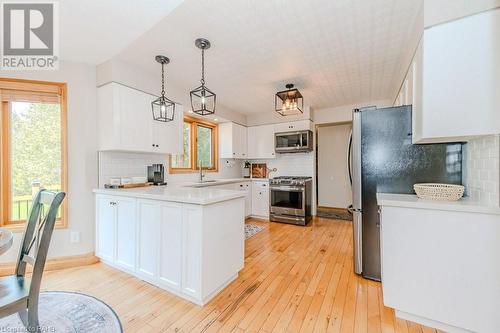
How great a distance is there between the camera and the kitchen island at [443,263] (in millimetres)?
1398

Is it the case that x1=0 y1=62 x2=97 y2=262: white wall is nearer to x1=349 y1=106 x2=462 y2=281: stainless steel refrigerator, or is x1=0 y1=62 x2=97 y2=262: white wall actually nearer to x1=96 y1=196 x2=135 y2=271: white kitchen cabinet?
x1=96 y1=196 x2=135 y2=271: white kitchen cabinet

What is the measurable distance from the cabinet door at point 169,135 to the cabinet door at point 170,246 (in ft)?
4.44

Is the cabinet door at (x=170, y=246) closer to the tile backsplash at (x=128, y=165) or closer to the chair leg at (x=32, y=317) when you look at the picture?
the chair leg at (x=32, y=317)

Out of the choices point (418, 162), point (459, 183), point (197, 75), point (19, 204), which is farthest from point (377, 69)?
point (19, 204)

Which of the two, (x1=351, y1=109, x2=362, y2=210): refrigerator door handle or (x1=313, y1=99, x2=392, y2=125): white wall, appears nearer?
(x1=351, y1=109, x2=362, y2=210): refrigerator door handle

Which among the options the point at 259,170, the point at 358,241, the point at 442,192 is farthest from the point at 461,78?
the point at 259,170

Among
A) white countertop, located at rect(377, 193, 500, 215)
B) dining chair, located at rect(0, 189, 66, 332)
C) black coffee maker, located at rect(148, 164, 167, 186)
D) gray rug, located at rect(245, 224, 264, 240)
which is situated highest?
black coffee maker, located at rect(148, 164, 167, 186)

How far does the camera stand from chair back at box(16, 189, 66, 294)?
120cm

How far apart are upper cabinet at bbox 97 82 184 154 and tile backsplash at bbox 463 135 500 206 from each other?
3.39 m

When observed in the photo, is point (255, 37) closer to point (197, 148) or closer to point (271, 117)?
point (197, 148)

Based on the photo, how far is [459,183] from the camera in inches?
76.0

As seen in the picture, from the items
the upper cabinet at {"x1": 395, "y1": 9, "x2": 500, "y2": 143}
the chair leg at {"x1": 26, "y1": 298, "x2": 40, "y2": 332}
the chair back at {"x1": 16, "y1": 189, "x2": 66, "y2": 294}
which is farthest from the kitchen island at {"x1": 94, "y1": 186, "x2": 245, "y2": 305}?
the upper cabinet at {"x1": 395, "y1": 9, "x2": 500, "y2": 143}

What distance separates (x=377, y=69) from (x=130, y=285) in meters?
4.02

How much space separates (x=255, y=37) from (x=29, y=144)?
9.54 feet
